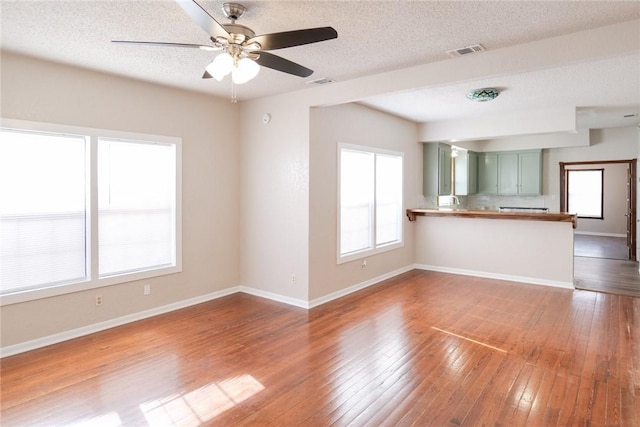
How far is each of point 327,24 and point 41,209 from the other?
305cm

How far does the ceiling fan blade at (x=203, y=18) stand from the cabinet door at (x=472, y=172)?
7.09 m

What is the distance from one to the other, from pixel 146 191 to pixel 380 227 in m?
3.48

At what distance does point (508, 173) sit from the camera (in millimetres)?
8625

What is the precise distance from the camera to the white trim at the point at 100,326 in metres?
3.39

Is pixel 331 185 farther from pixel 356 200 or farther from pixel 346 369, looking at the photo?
pixel 346 369

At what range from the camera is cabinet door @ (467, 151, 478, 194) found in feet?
27.2

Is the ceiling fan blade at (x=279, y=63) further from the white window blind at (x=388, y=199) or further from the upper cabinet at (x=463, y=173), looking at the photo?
the upper cabinet at (x=463, y=173)

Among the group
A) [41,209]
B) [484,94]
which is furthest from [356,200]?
[41,209]

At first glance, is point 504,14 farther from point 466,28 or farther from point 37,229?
point 37,229

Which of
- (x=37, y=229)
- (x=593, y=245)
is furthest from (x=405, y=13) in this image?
(x=593, y=245)

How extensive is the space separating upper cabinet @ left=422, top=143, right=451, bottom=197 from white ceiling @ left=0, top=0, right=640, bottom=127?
272 cm

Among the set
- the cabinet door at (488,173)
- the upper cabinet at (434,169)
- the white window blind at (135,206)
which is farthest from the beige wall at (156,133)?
the cabinet door at (488,173)

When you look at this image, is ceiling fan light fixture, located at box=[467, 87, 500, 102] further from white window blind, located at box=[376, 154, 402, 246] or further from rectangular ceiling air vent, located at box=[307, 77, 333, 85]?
rectangular ceiling air vent, located at box=[307, 77, 333, 85]

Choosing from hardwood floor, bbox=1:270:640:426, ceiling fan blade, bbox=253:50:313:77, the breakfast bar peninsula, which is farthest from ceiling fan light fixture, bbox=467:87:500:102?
ceiling fan blade, bbox=253:50:313:77
